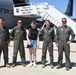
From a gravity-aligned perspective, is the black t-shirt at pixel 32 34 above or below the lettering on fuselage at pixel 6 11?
below

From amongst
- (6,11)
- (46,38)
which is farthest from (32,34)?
(6,11)

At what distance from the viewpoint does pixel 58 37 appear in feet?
30.2

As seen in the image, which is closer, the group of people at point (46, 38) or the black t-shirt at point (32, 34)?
the group of people at point (46, 38)

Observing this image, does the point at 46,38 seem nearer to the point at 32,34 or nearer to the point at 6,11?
the point at 32,34

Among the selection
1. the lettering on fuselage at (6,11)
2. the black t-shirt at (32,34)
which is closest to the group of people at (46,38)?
the black t-shirt at (32,34)

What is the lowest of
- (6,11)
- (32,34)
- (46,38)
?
(46,38)

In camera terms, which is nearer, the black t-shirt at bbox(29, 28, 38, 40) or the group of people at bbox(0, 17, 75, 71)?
the group of people at bbox(0, 17, 75, 71)

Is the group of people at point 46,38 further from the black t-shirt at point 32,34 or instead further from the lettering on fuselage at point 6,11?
the lettering on fuselage at point 6,11

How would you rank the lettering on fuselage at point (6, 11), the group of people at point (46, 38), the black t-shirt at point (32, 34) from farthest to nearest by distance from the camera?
the lettering on fuselage at point (6, 11), the black t-shirt at point (32, 34), the group of people at point (46, 38)

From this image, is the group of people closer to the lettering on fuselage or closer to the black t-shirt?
the black t-shirt

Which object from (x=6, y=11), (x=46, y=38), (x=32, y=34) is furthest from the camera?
(x=6, y=11)

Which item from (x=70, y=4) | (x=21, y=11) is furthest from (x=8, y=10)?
(x=70, y=4)

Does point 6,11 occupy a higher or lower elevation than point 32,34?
higher

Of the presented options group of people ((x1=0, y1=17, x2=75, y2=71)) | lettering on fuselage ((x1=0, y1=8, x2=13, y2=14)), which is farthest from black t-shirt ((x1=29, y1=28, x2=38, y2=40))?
lettering on fuselage ((x1=0, y1=8, x2=13, y2=14))
